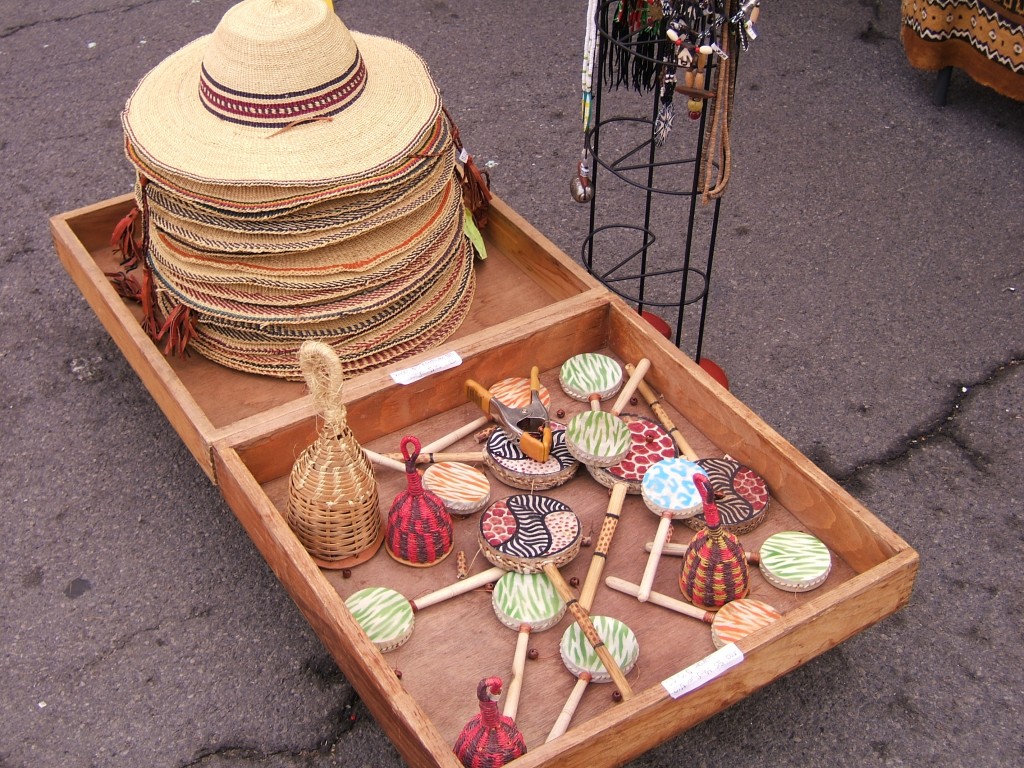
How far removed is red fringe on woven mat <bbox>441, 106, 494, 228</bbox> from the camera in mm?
2429

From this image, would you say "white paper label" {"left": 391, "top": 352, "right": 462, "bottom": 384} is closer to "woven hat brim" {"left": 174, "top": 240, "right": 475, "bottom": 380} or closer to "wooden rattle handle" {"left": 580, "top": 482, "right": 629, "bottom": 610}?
"woven hat brim" {"left": 174, "top": 240, "right": 475, "bottom": 380}

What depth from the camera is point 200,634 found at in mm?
2049

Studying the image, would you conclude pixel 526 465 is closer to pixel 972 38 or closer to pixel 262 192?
pixel 262 192

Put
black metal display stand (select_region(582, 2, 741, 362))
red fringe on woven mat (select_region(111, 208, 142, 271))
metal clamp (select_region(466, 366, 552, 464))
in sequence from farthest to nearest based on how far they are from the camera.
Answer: black metal display stand (select_region(582, 2, 741, 362))
red fringe on woven mat (select_region(111, 208, 142, 271))
metal clamp (select_region(466, 366, 552, 464))

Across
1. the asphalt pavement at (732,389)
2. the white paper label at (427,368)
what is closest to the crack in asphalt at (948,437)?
the asphalt pavement at (732,389)

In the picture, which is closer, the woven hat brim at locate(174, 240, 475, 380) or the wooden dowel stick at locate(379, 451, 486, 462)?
the wooden dowel stick at locate(379, 451, 486, 462)

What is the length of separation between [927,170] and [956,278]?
543 millimetres

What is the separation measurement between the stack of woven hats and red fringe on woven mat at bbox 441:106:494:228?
152 millimetres

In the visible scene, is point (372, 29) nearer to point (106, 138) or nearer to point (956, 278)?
point (106, 138)

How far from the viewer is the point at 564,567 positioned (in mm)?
1871

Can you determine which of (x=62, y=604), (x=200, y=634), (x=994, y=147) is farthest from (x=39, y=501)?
(x=994, y=147)

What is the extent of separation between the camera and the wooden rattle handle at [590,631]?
5.24 ft

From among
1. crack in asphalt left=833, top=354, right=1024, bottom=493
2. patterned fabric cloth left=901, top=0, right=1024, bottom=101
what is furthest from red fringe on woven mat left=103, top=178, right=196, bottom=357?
patterned fabric cloth left=901, top=0, right=1024, bottom=101

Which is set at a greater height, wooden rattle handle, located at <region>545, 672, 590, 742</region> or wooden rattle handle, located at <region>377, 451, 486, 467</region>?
wooden rattle handle, located at <region>377, 451, 486, 467</region>
